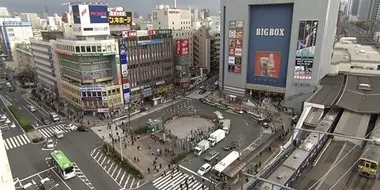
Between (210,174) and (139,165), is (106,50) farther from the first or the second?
(210,174)

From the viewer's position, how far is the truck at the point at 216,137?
4325 centimetres

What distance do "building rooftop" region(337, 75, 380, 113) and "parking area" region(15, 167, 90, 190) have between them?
47.7 meters

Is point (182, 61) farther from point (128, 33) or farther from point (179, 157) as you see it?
point (179, 157)

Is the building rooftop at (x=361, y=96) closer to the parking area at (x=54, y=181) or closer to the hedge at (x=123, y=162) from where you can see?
the hedge at (x=123, y=162)

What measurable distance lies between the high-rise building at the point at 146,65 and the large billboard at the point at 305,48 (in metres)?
34.2

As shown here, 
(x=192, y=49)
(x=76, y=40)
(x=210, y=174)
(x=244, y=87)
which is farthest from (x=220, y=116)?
(x=192, y=49)

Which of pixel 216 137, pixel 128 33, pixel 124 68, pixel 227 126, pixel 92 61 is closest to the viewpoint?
pixel 216 137

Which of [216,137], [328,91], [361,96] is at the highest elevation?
[328,91]

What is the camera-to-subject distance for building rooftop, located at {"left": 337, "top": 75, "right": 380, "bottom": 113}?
47.5 metres

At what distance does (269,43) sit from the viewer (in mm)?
61719

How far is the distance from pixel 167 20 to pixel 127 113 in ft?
198

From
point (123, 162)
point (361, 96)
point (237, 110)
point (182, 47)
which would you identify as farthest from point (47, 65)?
point (361, 96)

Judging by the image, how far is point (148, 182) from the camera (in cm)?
3425

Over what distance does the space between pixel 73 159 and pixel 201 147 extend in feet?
67.8
